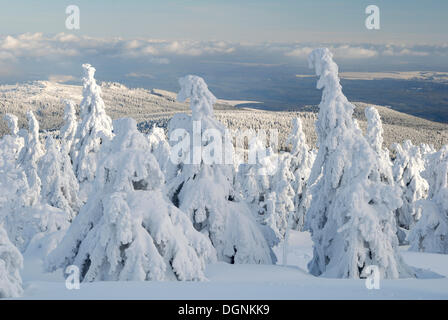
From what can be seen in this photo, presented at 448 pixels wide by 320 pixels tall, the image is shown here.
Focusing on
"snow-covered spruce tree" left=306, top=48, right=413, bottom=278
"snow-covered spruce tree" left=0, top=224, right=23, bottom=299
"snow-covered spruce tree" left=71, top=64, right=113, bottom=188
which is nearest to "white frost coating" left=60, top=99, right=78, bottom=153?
"snow-covered spruce tree" left=71, top=64, right=113, bottom=188

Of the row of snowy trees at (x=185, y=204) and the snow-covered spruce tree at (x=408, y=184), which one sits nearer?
the row of snowy trees at (x=185, y=204)

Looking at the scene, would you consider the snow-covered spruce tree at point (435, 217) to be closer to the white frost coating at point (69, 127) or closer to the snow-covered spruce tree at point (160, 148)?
the snow-covered spruce tree at point (160, 148)

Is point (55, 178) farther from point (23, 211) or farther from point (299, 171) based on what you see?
point (299, 171)

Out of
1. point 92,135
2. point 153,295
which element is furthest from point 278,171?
point 153,295

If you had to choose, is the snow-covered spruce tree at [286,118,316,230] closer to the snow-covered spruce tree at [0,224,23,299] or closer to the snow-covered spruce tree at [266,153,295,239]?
the snow-covered spruce tree at [266,153,295,239]

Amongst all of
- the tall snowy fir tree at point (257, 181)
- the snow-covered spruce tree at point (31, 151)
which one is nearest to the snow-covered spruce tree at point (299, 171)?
the tall snowy fir tree at point (257, 181)
